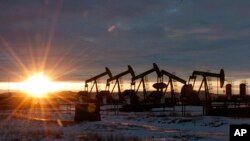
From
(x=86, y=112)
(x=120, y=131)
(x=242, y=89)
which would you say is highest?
(x=242, y=89)

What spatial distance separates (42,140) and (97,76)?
56.2 meters

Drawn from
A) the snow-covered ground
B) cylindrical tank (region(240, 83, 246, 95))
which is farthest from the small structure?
cylindrical tank (region(240, 83, 246, 95))

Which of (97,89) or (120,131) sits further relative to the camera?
(97,89)

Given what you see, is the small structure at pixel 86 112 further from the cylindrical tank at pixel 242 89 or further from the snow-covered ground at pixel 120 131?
the cylindrical tank at pixel 242 89

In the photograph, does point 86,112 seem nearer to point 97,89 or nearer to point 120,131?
point 120,131

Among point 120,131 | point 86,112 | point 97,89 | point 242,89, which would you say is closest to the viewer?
point 120,131

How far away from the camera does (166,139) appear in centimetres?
1842

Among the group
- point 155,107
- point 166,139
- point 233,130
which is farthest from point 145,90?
point 233,130

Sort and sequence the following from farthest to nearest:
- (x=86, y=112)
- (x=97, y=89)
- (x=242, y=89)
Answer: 1. (x=97, y=89)
2. (x=242, y=89)
3. (x=86, y=112)

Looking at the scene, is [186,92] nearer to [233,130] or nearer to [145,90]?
[145,90]

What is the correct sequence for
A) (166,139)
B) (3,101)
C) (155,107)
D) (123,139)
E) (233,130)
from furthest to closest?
(3,101) → (155,107) → (166,139) → (123,139) → (233,130)

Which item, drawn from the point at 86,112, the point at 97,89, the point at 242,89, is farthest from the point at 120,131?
the point at 97,89

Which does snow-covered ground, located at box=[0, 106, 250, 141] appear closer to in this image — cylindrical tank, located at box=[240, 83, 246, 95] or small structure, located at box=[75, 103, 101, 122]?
small structure, located at box=[75, 103, 101, 122]

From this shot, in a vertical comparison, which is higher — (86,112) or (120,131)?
(86,112)
